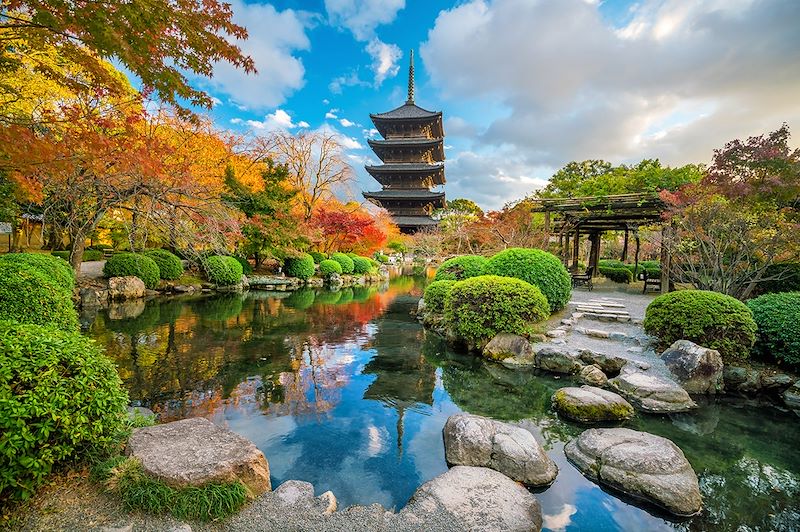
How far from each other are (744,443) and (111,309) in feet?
42.6

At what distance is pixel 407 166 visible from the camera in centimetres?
2967

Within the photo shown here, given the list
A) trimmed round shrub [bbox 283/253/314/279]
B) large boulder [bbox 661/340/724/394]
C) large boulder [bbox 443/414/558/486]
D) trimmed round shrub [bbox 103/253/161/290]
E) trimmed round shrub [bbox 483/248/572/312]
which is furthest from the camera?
trimmed round shrub [bbox 283/253/314/279]

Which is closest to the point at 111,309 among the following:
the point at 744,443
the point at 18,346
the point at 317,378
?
the point at 317,378

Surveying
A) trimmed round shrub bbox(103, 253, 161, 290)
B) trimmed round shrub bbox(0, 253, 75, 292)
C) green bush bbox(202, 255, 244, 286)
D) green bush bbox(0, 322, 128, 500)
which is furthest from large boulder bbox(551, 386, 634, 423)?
green bush bbox(202, 255, 244, 286)

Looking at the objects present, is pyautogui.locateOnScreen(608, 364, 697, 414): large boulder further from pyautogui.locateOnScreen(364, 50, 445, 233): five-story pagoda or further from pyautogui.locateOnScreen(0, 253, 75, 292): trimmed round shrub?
pyautogui.locateOnScreen(364, 50, 445, 233): five-story pagoda

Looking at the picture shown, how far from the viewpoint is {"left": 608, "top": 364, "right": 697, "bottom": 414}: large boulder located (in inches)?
182

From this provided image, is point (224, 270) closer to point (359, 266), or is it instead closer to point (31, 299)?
point (359, 266)

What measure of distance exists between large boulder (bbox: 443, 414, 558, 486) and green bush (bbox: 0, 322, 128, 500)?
2.77 metres

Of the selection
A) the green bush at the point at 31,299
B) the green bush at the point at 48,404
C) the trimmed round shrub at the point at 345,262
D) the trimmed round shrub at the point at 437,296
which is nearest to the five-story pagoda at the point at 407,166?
the trimmed round shrub at the point at 345,262

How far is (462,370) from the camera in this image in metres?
6.28

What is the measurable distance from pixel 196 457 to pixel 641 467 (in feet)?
11.7

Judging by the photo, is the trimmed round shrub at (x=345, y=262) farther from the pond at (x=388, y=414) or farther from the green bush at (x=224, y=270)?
the pond at (x=388, y=414)

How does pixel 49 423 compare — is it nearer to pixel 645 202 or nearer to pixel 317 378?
pixel 317 378

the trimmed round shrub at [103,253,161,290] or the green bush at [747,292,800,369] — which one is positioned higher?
the trimmed round shrub at [103,253,161,290]
